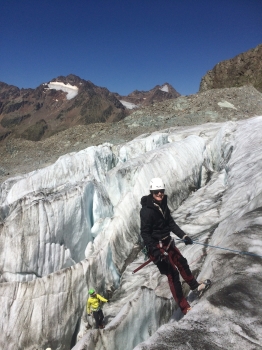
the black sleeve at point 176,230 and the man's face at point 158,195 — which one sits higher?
the man's face at point 158,195

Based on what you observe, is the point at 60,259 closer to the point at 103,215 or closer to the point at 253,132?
the point at 103,215

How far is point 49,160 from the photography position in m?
30.9

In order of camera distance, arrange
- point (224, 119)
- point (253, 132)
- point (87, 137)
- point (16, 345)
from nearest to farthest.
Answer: point (16, 345), point (253, 132), point (224, 119), point (87, 137)

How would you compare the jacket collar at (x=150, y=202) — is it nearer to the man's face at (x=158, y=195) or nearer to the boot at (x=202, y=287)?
the man's face at (x=158, y=195)

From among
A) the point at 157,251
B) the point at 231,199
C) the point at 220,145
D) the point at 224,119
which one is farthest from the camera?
the point at 224,119

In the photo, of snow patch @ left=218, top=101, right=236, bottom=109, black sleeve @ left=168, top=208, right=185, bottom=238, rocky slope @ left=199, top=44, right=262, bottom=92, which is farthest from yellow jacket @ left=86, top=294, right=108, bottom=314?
rocky slope @ left=199, top=44, right=262, bottom=92

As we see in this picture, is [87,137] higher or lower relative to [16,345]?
higher

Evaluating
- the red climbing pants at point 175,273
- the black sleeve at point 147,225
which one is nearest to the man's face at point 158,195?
the black sleeve at point 147,225

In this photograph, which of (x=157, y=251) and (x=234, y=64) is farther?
(x=234, y=64)

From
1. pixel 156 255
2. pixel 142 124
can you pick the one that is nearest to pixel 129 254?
pixel 156 255

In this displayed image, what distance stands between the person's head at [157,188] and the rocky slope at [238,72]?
189 ft

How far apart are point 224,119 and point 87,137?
1551cm

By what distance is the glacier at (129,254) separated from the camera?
4.11 metres

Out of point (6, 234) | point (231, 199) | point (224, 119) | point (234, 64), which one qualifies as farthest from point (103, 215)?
point (234, 64)
